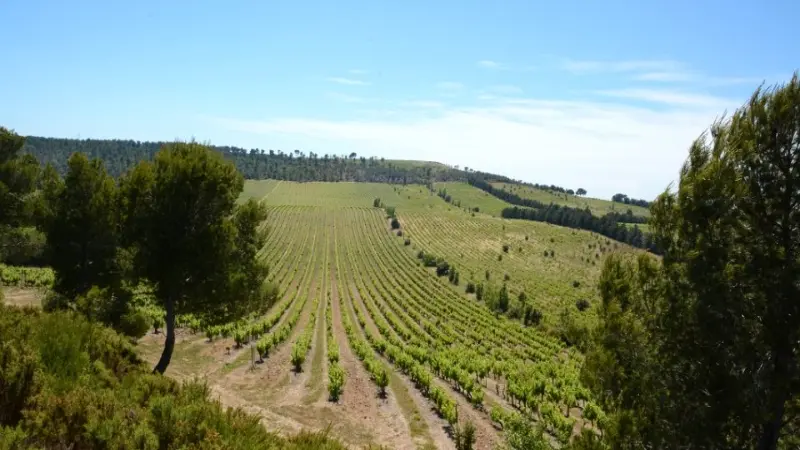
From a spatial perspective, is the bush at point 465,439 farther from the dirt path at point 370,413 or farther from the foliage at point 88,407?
the foliage at point 88,407

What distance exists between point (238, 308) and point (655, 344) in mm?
16360

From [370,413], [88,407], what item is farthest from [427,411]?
[88,407]

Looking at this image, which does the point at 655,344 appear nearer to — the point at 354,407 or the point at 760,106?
the point at 760,106

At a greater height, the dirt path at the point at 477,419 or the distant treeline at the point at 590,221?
the distant treeline at the point at 590,221

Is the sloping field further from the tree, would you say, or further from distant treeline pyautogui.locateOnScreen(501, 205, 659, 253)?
the tree

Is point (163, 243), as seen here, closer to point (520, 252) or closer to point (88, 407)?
point (88, 407)

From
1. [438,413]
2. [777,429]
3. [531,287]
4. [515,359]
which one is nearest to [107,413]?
[777,429]

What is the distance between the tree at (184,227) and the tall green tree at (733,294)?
1483cm

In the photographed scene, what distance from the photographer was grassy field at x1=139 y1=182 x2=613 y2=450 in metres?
20.3

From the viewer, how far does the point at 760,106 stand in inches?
271

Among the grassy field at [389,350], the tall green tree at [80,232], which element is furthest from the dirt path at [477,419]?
the tall green tree at [80,232]

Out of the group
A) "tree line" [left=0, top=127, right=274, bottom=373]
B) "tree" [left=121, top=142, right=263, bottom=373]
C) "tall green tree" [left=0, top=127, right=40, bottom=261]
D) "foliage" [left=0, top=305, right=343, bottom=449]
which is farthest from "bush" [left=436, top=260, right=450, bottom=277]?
"foliage" [left=0, top=305, right=343, bottom=449]

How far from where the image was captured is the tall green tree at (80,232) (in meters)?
21.2

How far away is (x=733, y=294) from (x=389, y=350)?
26.5 meters
